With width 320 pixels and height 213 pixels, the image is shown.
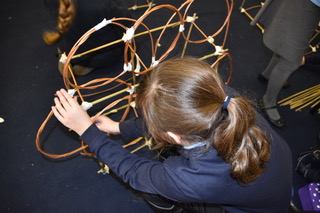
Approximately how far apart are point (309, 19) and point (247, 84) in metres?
0.62

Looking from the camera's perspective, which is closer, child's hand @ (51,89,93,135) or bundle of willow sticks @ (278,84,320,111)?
child's hand @ (51,89,93,135)

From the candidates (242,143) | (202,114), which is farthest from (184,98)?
(242,143)

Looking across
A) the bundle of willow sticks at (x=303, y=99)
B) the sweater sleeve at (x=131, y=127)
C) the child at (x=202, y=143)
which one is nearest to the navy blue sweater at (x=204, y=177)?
the child at (x=202, y=143)

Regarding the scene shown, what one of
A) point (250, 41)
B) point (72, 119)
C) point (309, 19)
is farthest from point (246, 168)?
point (250, 41)

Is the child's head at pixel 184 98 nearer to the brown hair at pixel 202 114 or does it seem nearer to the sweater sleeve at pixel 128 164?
the brown hair at pixel 202 114

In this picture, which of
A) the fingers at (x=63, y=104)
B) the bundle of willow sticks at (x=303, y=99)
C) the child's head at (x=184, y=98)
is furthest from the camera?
the bundle of willow sticks at (x=303, y=99)

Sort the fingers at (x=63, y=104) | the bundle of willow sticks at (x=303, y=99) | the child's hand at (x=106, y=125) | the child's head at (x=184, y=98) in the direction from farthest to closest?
1. the bundle of willow sticks at (x=303, y=99)
2. the child's hand at (x=106, y=125)
3. the fingers at (x=63, y=104)
4. the child's head at (x=184, y=98)

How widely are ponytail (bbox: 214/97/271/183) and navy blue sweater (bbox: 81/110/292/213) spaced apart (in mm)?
27

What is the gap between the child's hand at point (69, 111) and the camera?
0.77 meters

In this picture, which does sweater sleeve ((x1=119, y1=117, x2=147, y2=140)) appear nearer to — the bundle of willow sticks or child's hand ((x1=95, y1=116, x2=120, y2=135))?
child's hand ((x1=95, y1=116, x2=120, y2=135))

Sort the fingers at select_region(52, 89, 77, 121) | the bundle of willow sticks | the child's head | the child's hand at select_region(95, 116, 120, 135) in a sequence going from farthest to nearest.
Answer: the bundle of willow sticks < the child's hand at select_region(95, 116, 120, 135) < the fingers at select_region(52, 89, 77, 121) < the child's head

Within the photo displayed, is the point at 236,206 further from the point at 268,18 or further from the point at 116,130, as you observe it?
the point at 268,18

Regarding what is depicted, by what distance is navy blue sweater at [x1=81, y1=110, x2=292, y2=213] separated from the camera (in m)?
0.69

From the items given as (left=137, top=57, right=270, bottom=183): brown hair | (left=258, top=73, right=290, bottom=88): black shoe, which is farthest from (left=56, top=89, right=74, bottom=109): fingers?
(left=258, top=73, right=290, bottom=88): black shoe
